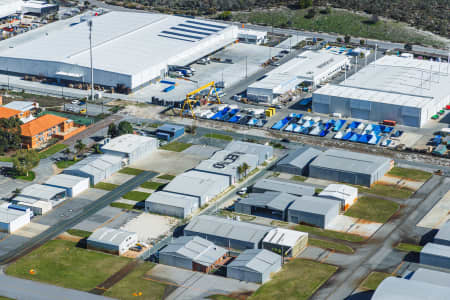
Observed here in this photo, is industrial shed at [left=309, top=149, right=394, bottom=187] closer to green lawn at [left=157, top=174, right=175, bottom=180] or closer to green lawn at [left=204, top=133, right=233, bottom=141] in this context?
green lawn at [left=204, top=133, right=233, bottom=141]

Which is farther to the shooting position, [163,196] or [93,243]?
[163,196]

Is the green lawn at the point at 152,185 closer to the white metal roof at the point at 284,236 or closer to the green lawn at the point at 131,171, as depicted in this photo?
the green lawn at the point at 131,171

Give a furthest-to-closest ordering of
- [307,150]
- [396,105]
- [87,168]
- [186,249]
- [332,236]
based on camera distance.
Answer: [396,105] → [307,150] → [87,168] → [332,236] → [186,249]

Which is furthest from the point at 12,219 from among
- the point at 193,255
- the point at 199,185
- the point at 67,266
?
the point at 193,255

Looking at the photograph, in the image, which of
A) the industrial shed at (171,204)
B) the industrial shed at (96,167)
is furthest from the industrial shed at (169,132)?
the industrial shed at (171,204)

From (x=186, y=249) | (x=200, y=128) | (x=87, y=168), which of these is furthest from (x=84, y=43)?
(x=186, y=249)

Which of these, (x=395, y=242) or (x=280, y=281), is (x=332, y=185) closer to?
(x=395, y=242)

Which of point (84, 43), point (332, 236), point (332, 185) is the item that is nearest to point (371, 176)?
point (332, 185)

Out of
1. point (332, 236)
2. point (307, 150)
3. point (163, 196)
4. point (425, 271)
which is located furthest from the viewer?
point (307, 150)
